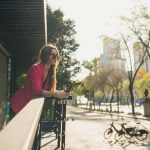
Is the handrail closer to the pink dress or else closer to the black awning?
the pink dress

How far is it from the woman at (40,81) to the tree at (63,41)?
2645 cm

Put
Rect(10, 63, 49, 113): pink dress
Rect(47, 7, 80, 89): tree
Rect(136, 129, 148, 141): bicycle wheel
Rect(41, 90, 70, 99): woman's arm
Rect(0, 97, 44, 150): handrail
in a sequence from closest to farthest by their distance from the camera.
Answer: Rect(0, 97, 44, 150): handrail, Rect(41, 90, 70, 99): woman's arm, Rect(10, 63, 49, 113): pink dress, Rect(136, 129, 148, 141): bicycle wheel, Rect(47, 7, 80, 89): tree

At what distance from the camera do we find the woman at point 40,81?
7.71ft

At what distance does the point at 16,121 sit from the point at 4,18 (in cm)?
747

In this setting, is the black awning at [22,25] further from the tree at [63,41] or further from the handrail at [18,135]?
the tree at [63,41]

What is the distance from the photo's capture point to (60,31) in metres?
32.7

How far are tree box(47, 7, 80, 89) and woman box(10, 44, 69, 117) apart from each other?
2645cm

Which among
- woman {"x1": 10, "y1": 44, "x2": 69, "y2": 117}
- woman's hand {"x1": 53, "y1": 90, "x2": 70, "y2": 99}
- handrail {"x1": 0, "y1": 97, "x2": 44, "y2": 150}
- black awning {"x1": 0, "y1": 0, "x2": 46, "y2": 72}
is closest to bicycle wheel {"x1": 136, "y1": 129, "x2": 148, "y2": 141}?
black awning {"x1": 0, "y1": 0, "x2": 46, "y2": 72}

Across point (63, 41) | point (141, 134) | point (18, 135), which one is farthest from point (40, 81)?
point (63, 41)

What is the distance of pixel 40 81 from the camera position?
94.3 inches

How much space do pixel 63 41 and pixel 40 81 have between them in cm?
3192

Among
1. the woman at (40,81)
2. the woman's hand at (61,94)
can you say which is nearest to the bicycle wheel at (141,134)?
the woman at (40,81)

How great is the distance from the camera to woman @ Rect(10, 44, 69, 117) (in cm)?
235

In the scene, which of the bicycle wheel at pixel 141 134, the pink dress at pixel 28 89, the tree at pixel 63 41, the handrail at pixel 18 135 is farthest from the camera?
the tree at pixel 63 41
